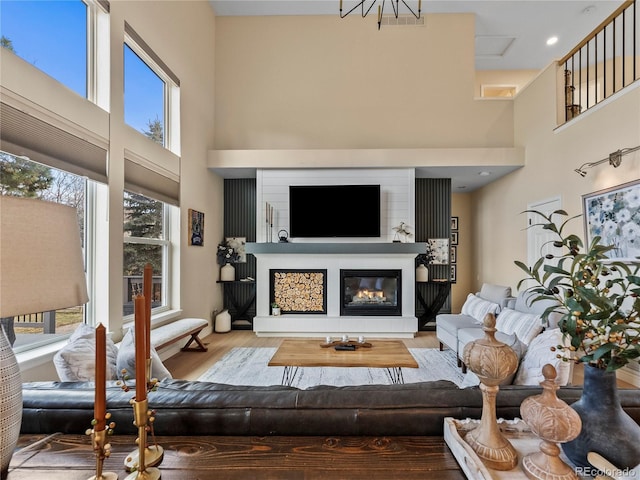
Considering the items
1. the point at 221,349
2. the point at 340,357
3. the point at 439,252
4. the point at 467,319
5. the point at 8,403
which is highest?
the point at 439,252

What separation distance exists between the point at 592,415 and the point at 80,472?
1.30m

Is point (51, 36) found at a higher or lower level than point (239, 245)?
higher

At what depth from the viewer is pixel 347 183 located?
5.23 metres

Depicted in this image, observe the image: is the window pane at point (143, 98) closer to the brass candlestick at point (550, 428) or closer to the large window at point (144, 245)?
the large window at point (144, 245)

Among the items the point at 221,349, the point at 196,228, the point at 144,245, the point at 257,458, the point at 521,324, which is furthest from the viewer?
the point at 196,228

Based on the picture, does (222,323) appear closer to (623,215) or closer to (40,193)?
(40,193)

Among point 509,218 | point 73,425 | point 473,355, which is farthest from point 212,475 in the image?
point 509,218

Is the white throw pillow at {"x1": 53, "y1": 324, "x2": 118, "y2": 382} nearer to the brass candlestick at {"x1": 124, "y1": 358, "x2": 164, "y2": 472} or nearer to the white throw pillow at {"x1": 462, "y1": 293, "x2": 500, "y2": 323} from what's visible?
the brass candlestick at {"x1": 124, "y1": 358, "x2": 164, "y2": 472}

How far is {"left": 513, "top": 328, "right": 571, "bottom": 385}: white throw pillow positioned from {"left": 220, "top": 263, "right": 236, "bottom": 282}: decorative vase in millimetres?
4621

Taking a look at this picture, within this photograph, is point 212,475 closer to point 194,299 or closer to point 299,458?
point 299,458

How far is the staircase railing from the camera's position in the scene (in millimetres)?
3445

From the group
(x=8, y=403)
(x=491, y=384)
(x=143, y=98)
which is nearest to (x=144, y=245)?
(x=143, y=98)

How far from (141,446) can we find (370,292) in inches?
185

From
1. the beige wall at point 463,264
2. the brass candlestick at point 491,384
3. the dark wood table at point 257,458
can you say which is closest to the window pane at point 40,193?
the dark wood table at point 257,458
